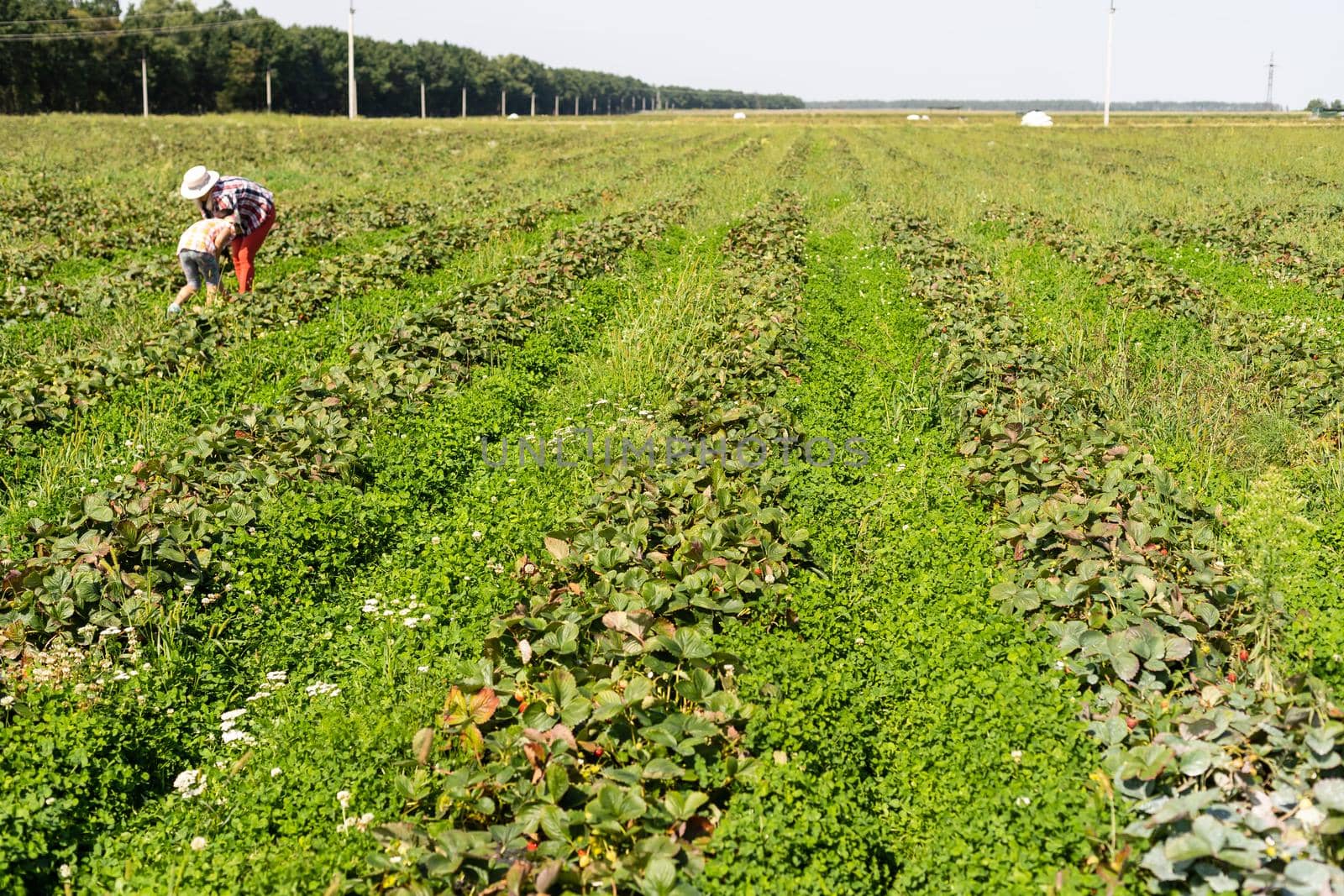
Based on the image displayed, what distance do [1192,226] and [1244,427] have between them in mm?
9669

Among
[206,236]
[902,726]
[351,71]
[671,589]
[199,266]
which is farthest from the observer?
[351,71]

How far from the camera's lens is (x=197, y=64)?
66.1m

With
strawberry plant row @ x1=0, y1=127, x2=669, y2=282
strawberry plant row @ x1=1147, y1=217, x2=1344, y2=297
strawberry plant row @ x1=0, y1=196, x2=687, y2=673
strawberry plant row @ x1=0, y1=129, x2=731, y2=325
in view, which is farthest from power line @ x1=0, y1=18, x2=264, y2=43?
strawberry plant row @ x1=1147, y1=217, x2=1344, y2=297

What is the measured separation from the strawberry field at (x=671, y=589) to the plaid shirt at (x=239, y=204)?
706mm

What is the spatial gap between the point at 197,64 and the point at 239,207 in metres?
67.7

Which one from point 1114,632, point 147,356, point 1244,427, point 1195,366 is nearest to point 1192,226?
point 1195,366

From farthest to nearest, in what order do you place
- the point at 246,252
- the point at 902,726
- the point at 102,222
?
the point at 102,222 < the point at 246,252 < the point at 902,726

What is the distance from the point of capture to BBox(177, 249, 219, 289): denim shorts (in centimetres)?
948

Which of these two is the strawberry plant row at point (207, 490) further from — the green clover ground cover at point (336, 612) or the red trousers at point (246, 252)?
the red trousers at point (246, 252)

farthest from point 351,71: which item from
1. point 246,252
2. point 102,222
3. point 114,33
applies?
point 246,252

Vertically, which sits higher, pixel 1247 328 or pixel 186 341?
pixel 1247 328

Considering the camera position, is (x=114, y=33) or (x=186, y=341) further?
(x=114, y=33)

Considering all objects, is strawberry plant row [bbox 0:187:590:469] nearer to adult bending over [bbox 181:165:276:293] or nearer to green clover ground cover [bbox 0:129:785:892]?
adult bending over [bbox 181:165:276:293]

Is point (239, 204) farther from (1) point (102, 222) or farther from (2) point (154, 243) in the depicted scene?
(1) point (102, 222)
